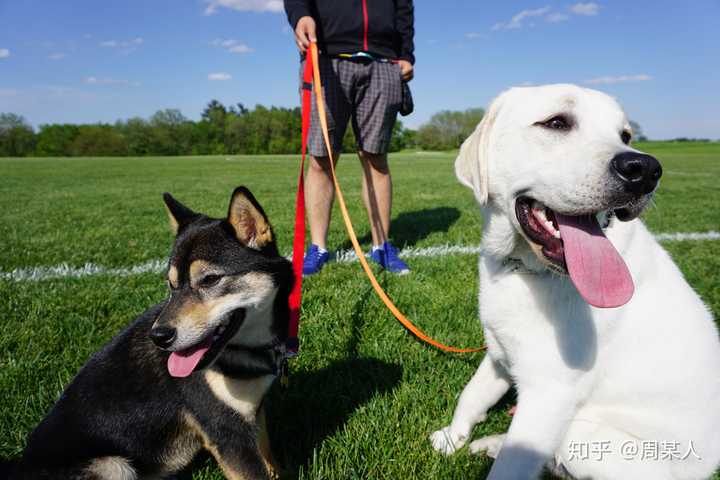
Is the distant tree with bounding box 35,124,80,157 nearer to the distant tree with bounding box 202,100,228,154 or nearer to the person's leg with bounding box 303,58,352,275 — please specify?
the distant tree with bounding box 202,100,228,154

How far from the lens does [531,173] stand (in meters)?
2.06

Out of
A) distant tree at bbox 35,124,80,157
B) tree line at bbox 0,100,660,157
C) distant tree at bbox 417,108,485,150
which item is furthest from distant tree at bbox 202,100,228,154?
distant tree at bbox 417,108,485,150

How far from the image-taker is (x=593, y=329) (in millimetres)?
2016

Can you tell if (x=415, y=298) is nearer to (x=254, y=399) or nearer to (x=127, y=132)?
(x=254, y=399)

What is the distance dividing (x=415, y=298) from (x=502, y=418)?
166 cm

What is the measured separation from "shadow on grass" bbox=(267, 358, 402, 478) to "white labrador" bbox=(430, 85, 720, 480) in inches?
43.7

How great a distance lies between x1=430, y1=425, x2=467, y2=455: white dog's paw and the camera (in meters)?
2.48

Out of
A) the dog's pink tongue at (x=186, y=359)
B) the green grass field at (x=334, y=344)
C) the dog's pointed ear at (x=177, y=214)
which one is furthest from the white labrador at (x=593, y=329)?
the dog's pointed ear at (x=177, y=214)

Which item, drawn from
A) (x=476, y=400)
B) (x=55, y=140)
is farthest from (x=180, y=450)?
(x=55, y=140)

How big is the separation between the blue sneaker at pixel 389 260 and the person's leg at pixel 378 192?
0.40ft

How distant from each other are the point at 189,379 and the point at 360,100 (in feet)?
12.9

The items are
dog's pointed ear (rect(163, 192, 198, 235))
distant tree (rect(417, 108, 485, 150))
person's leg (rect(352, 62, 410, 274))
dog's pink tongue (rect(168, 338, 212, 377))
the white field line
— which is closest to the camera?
dog's pink tongue (rect(168, 338, 212, 377))

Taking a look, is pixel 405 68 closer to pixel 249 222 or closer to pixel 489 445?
pixel 249 222

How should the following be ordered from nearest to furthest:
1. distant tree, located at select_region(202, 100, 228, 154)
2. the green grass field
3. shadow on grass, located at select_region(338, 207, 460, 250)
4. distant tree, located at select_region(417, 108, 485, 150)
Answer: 1. the green grass field
2. shadow on grass, located at select_region(338, 207, 460, 250)
3. distant tree, located at select_region(202, 100, 228, 154)
4. distant tree, located at select_region(417, 108, 485, 150)
